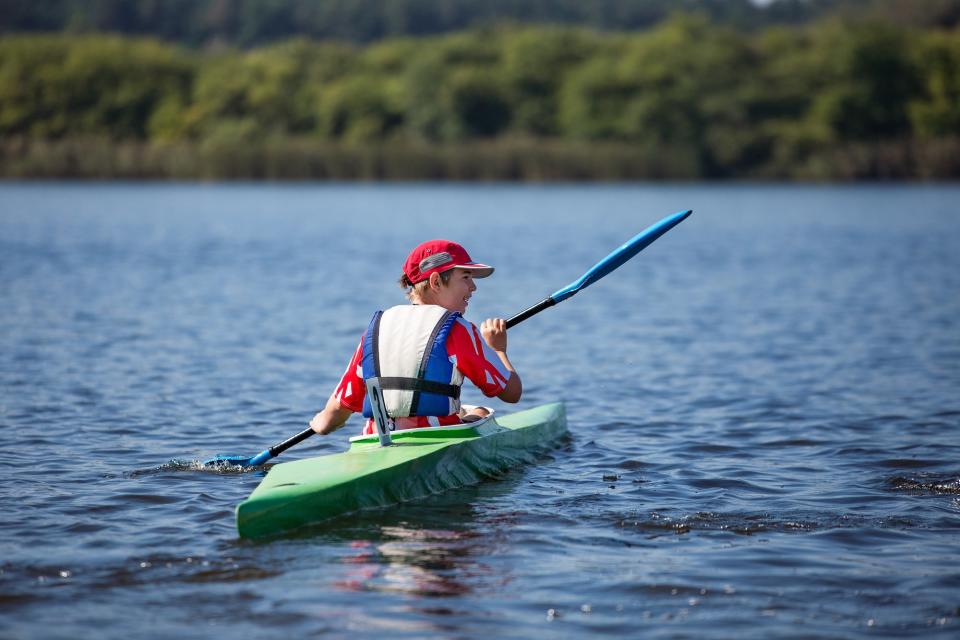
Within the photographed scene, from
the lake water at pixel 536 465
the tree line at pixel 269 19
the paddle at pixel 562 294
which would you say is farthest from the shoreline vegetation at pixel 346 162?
the tree line at pixel 269 19

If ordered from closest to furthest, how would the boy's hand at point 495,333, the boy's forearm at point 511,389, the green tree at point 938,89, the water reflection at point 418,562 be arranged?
the water reflection at point 418,562, the boy's forearm at point 511,389, the boy's hand at point 495,333, the green tree at point 938,89

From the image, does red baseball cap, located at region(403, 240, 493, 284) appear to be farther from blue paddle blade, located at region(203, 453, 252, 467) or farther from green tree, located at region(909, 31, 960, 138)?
green tree, located at region(909, 31, 960, 138)

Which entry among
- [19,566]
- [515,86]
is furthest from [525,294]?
[515,86]

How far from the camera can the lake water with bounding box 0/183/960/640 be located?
552cm

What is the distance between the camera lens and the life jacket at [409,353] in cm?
717

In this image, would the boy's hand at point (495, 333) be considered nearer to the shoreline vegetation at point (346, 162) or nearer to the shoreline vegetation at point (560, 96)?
the shoreline vegetation at point (346, 162)

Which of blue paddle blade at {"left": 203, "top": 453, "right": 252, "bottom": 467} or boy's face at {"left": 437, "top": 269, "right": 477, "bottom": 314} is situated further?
blue paddle blade at {"left": 203, "top": 453, "right": 252, "bottom": 467}

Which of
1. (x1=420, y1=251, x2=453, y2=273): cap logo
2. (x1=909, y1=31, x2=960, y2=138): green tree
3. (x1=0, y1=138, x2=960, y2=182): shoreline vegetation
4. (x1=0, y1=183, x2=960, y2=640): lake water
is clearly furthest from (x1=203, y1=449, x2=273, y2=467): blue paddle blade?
(x1=909, y1=31, x2=960, y2=138): green tree

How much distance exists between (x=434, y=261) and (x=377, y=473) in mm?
1267

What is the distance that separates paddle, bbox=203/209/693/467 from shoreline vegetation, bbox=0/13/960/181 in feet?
184

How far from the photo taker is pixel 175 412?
10.3 m

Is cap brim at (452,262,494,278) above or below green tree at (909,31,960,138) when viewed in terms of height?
below

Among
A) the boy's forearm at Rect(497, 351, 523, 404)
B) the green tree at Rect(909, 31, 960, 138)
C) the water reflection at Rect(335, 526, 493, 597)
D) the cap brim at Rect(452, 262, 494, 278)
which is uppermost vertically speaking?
the green tree at Rect(909, 31, 960, 138)

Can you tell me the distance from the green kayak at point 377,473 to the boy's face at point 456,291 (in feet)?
2.47
